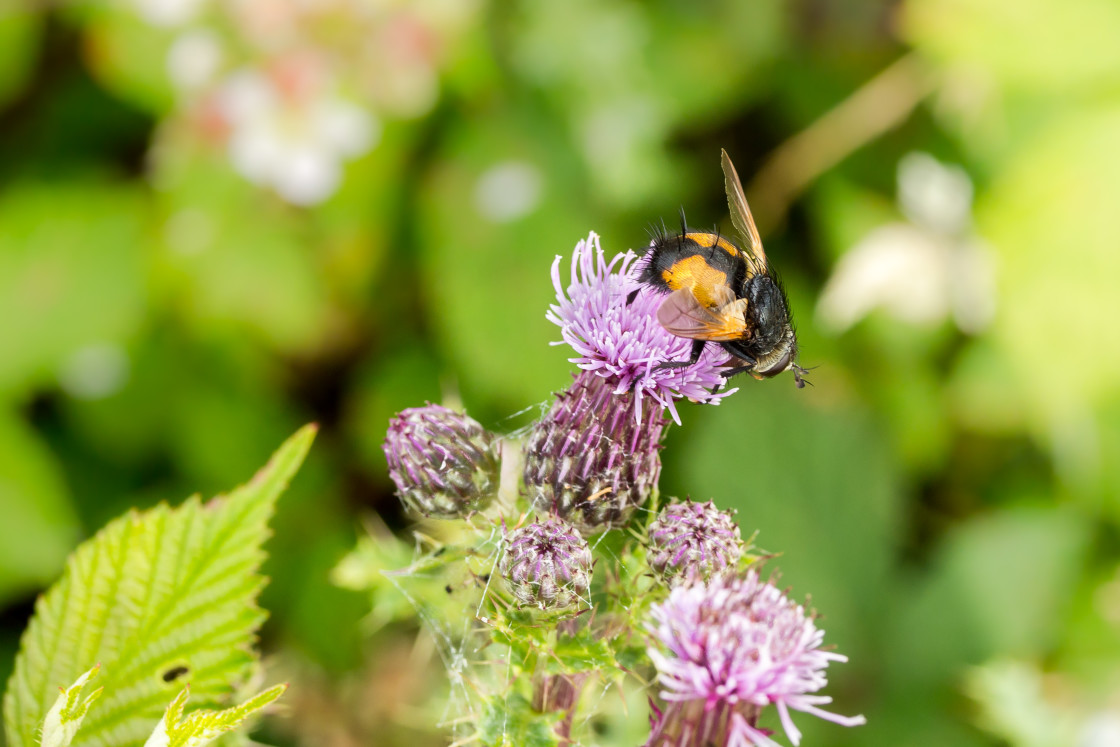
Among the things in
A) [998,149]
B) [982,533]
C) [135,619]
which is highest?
[998,149]

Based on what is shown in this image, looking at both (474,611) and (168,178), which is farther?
(168,178)

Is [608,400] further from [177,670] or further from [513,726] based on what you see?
[177,670]

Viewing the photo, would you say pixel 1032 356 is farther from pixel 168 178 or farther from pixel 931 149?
pixel 168 178

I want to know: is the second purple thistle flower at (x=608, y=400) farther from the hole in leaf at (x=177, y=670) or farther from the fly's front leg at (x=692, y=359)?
the hole in leaf at (x=177, y=670)

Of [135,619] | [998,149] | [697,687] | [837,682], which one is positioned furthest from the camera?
[998,149]

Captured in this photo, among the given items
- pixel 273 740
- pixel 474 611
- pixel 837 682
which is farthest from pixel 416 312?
pixel 474 611

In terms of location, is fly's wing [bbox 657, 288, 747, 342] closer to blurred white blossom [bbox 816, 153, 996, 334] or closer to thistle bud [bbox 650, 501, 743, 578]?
thistle bud [bbox 650, 501, 743, 578]

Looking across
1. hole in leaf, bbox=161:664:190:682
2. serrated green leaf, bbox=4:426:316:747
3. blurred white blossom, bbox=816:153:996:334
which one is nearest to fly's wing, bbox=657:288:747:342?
serrated green leaf, bbox=4:426:316:747

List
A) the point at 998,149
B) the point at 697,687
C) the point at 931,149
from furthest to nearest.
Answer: the point at 931,149
the point at 998,149
the point at 697,687
